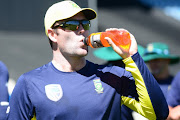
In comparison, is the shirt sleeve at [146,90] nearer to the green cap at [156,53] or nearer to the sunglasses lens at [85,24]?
the sunglasses lens at [85,24]

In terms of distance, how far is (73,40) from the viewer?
316 centimetres

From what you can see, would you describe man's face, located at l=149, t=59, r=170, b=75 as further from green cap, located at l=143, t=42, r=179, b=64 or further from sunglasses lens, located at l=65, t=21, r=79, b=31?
sunglasses lens, located at l=65, t=21, r=79, b=31

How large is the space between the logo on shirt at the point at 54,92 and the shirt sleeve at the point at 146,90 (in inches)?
22.3

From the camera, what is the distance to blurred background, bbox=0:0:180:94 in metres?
8.40

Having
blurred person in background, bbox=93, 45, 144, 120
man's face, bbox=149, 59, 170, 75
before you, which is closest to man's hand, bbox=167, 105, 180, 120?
blurred person in background, bbox=93, 45, 144, 120

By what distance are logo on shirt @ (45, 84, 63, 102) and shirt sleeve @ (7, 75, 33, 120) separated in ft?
0.52

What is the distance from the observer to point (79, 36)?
3158 millimetres

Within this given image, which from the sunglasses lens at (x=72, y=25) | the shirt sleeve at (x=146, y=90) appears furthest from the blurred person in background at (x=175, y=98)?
the sunglasses lens at (x=72, y=25)

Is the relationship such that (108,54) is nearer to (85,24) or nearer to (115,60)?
(115,60)

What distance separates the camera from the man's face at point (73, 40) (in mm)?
3133

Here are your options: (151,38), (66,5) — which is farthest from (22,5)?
(66,5)

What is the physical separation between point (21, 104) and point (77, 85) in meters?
0.46

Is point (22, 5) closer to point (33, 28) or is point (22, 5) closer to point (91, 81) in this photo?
point (33, 28)

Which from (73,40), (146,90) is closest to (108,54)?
(73,40)
